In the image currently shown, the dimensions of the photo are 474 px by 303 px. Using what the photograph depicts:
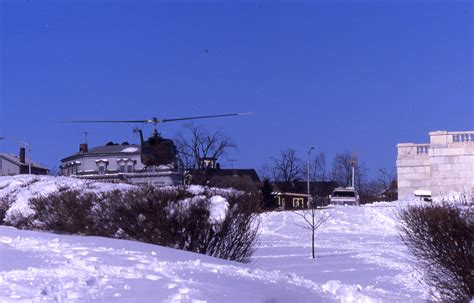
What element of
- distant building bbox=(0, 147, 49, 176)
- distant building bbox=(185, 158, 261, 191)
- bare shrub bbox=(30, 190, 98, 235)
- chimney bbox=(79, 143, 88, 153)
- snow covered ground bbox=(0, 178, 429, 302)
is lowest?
snow covered ground bbox=(0, 178, 429, 302)

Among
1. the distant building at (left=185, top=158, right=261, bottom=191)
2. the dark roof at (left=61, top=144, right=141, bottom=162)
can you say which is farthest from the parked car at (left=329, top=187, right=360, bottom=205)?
the dark roof at (left=61, top=144, right=141, bottom=162)

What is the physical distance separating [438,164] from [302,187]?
47.4 m

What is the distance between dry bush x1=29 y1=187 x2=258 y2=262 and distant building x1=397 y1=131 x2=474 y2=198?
2816 cm

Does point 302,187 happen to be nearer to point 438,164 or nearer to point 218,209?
point 438,164

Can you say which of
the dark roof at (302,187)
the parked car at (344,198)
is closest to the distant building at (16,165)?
the dark roof at (302,187)

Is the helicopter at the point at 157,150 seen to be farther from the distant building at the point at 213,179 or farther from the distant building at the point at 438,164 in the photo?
the distant building at the point at 438,164

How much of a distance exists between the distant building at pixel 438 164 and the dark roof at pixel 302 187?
3636cm

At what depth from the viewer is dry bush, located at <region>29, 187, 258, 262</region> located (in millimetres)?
13875

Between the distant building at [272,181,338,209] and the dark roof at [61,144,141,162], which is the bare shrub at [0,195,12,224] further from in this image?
the distant building at [272,181,338,209]

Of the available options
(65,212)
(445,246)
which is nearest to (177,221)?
(65,212)

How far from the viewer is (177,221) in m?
13.9

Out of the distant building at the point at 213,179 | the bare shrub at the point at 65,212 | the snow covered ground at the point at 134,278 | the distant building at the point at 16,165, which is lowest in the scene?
the snow covered ground at the point at 134,278

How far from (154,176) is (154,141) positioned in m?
1.02

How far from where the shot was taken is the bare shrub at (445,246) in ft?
33.1
